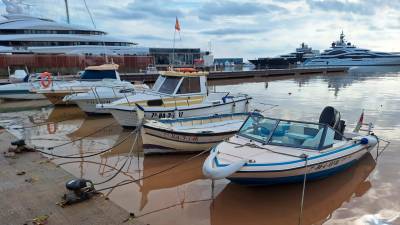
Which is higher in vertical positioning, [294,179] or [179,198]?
[294,179]

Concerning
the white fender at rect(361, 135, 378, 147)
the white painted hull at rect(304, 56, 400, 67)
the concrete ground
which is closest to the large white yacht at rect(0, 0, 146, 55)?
the concrete ground

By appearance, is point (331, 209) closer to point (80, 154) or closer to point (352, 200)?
point (352, 200)

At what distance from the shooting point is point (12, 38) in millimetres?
53250

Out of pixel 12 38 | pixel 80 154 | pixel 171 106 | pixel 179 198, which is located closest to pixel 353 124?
pixel 171 106

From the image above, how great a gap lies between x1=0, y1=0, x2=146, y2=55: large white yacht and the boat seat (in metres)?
48.9

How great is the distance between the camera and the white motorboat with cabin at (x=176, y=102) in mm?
14211

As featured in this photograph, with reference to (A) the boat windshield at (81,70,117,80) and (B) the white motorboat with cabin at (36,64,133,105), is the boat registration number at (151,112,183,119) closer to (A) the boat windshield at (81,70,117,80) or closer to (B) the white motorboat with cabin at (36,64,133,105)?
(B) the white motorboat with cabin at (36,64,133,105)

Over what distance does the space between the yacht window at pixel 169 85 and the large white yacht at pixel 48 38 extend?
40.3 meters

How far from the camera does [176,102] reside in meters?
14.5

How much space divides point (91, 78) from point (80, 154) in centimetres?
1234

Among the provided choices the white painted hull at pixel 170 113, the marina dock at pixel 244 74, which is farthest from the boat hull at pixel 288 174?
the marina dock at pixel 244 74

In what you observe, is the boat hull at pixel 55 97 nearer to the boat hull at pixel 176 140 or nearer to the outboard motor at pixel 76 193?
the boat hull at pixel 176 140

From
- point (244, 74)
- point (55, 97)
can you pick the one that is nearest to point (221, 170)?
point (55, 97)

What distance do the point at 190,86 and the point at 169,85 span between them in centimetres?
96
